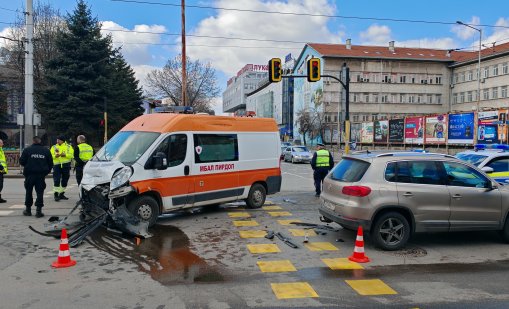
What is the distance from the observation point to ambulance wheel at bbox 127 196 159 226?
8523 mm

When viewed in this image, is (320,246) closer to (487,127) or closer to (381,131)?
(487,127)

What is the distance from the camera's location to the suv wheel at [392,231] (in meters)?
7.21

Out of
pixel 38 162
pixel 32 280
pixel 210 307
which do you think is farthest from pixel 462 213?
pixel 38 162

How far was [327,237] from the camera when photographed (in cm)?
822

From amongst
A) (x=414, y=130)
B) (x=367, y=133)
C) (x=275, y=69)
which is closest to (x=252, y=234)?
(x=275, y=69)

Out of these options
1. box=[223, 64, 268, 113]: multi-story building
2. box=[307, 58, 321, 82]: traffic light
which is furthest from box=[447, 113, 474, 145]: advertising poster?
box=[223, 64, 268, 113]: multi-story building

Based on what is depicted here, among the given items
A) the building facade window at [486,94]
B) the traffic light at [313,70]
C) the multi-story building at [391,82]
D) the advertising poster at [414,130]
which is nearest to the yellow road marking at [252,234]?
the traffic light at [313,70]

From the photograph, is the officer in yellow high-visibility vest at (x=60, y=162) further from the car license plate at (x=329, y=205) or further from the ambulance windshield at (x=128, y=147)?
the car license plate at (x=329, y=205)

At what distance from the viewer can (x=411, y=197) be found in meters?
7.21

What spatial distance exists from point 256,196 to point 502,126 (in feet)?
97.1

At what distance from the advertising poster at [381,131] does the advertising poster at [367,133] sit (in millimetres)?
1467

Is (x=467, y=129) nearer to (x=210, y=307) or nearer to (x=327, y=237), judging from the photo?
(x=327, y=237)

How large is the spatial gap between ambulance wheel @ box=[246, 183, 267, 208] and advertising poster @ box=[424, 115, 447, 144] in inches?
1360

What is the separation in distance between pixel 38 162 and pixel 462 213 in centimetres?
900
